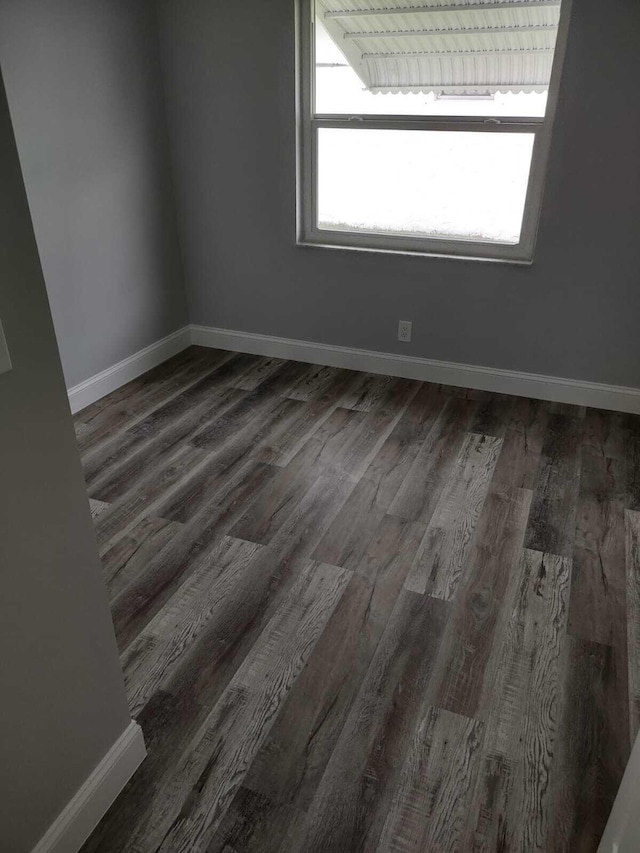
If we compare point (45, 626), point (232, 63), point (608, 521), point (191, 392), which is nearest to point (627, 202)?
point (608, 521)

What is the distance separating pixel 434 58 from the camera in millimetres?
2848

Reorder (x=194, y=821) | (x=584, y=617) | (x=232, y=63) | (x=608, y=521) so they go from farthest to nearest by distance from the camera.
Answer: (x=232, y=63)
(x=608, y=521)
(x=584, y=617)
(x=194, y=821)

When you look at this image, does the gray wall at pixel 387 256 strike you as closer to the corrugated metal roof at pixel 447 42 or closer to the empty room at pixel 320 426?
the empty room at pixel 320 426

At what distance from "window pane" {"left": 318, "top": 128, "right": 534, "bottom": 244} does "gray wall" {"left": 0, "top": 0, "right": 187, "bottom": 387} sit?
3.06 ft

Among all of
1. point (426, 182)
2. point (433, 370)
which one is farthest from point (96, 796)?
point (426, 182)

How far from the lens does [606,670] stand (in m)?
1.77

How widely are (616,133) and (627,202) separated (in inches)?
11.5

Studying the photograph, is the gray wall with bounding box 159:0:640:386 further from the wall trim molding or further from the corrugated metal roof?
the corrugated metal roof

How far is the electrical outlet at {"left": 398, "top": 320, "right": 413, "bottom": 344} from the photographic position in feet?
11.2

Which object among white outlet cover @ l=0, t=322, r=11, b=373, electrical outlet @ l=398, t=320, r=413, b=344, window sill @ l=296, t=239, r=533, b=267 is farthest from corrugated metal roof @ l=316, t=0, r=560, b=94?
white outlet cover @ l=0, t=322, r=11, b=373

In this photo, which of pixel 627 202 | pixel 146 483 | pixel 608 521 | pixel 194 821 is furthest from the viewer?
pixel 627 202

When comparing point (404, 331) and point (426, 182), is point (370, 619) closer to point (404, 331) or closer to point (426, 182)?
point (404, 331)

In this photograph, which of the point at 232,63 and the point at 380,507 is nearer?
the point at 380,507

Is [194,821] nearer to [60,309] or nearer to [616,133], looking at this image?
[60,309]
